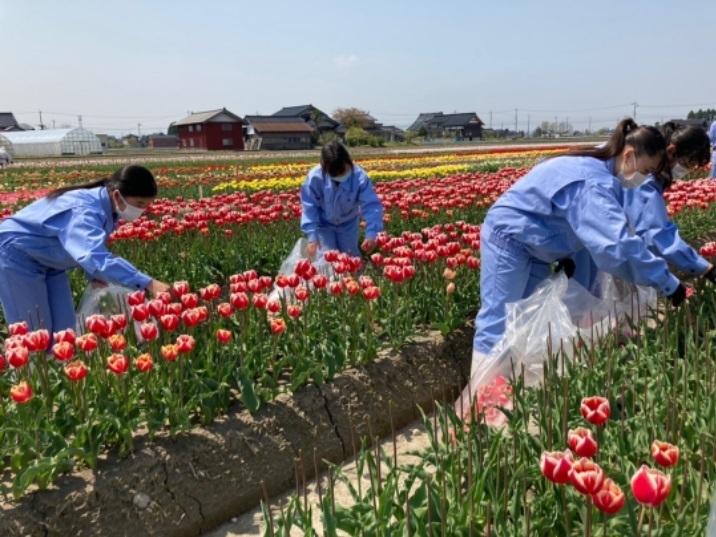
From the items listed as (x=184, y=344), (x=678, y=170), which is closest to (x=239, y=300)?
(x=184, y=344)

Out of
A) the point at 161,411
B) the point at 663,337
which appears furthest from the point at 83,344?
the point at 663,337

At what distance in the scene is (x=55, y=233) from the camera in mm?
4340

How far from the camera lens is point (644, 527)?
2090 millimetres

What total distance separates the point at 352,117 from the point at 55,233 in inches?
3364

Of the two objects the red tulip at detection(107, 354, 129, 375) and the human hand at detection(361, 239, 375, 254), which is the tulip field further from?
the human hand at detection(361, 239, 375, 254)

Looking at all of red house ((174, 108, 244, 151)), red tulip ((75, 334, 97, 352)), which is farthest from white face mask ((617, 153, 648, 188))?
red house ((174, 108, 244, 151))

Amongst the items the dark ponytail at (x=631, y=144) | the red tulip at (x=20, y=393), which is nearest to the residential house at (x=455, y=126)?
the dark ponytail at (x=631, y=144)

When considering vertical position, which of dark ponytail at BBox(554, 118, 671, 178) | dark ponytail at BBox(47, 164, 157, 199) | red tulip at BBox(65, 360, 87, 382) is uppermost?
dark ponytail at BBox(554, 118, 671, 178)

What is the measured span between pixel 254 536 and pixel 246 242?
444 centimetres

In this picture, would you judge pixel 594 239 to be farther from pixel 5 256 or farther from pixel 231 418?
pixel 5 256

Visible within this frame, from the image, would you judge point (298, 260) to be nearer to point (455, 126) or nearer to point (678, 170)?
point (678, 170)

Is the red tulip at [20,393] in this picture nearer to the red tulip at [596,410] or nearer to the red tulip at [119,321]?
the red tulip at [119,321]

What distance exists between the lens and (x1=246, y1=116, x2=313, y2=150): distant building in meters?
69.3

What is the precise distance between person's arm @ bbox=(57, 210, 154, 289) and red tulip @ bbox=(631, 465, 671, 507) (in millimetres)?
3047
